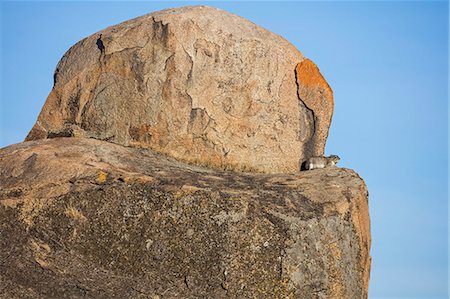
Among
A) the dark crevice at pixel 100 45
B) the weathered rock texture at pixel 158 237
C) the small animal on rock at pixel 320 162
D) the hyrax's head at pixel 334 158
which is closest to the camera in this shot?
the weathered rock texture at pixel 158 237

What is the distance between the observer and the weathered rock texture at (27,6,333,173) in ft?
37.9

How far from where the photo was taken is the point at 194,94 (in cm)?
1157

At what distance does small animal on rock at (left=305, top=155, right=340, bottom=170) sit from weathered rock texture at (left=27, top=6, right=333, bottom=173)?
0.12 m

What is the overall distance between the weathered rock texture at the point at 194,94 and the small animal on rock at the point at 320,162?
0.41ft

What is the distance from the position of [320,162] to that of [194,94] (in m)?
2.03

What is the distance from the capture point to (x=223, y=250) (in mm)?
9570

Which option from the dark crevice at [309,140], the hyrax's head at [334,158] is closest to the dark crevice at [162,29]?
the dark crevice at [309,140]

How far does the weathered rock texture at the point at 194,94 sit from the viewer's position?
455 inches

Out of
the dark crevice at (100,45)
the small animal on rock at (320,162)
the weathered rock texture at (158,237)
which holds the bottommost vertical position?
the weathered rock texture at (158,237)

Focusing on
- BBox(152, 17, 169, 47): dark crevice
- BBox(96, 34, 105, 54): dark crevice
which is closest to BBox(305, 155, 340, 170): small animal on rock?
BBox(152, 17, 169, 47): dark crevice

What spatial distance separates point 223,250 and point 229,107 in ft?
8.87

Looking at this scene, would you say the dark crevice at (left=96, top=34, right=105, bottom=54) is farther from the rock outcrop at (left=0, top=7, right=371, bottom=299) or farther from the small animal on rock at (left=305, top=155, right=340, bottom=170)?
the small animal on rock at (left=305, top=155, right=340, bottom=170)

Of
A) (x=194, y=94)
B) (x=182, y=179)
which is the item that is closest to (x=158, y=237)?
(x=182, y=179)

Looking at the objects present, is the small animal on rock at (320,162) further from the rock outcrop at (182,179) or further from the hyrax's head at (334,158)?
the rock outcrop at (182,179)
